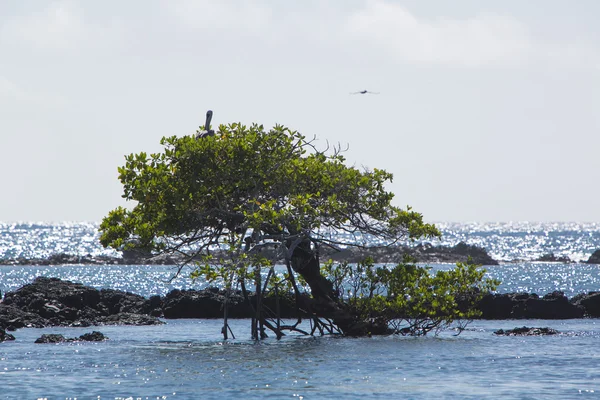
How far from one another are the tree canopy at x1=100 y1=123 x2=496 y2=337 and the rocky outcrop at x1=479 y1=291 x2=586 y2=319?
57.3 feet

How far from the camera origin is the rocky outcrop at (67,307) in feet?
147

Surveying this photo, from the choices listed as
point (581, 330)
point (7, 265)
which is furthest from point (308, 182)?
point (7, 265)

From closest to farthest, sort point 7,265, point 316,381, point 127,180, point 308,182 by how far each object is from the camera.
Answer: point 316,381
point 127,180
point 308,182
point 7,265

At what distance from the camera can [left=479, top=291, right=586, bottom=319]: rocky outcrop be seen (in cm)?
5066

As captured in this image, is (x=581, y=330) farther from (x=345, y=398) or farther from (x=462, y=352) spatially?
(x=345, y=398)

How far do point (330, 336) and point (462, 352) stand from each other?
5.74m

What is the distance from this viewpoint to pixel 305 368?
27156 mm

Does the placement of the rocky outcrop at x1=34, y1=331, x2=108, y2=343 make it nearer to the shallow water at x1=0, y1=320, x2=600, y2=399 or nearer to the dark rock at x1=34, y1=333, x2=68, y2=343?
the dark rock at x1=34, y1=333, x2=68, y2=343

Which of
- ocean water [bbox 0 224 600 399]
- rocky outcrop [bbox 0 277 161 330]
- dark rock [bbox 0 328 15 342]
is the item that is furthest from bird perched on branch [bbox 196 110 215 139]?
rocky outcrop [bbox 0 277 161 330]

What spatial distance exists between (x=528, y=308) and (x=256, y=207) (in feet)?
77.5

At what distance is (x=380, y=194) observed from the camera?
33281 mm

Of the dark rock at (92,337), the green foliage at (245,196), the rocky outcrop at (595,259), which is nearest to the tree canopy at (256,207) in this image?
the green foliage at (245,196)

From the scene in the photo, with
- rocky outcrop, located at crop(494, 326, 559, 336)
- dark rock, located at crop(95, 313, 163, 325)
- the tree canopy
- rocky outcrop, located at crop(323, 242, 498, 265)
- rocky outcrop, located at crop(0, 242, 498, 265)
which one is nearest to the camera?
the tree canopy

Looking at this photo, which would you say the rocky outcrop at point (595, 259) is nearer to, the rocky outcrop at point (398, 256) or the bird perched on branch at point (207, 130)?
the rocky outcrop at point (398, 256)
